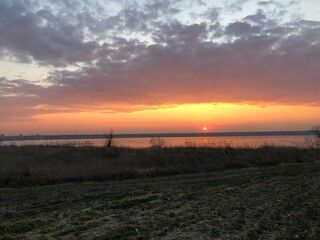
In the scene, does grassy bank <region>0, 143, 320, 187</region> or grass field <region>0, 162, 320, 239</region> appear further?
grassy bank <region>0, 143, 320, 187</region>

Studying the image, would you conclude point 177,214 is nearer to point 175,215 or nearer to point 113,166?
point 175,215

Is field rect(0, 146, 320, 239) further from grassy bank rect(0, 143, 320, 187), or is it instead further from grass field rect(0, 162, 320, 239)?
grassy bank rect(0, 143, 320, 187)

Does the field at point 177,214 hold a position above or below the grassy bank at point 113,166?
below

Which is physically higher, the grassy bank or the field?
the grassy bank

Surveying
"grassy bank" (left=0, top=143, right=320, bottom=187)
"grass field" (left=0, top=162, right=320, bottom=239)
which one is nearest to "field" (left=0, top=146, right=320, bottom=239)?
"grass field" (left=0, top=162, right=320, bottom=239)

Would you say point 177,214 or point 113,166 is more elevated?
point 113,166

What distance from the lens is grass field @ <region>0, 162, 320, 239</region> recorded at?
27.7 feet

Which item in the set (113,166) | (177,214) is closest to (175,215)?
(177,214)

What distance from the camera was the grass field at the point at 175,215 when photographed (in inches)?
332

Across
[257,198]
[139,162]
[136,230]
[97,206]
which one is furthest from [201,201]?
[139,162]

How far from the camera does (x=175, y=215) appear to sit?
10180 millimetres

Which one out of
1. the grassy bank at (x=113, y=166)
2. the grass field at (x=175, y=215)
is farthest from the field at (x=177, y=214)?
the grassy bank at (x=113, y=166)

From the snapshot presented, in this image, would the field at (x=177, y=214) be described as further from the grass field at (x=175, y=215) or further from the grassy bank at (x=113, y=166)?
the grassy bank at (x=113, y=166)

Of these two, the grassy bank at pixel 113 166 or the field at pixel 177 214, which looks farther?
the grassy bank at pixel 113 166
